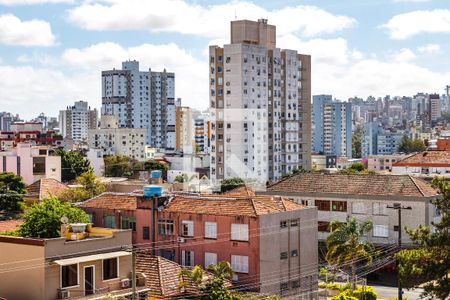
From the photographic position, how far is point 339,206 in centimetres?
5481

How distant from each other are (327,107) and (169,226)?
512 ft

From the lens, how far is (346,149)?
193250 millimetres

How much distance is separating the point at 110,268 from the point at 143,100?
164m

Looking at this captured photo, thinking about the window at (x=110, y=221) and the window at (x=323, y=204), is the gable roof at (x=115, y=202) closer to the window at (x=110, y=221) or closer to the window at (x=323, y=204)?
the window at (x=110, y=221)

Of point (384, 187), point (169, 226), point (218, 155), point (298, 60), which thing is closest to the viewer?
point (169, 226)

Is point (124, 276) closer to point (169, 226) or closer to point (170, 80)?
point (169, 226)

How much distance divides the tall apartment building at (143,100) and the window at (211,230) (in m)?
152

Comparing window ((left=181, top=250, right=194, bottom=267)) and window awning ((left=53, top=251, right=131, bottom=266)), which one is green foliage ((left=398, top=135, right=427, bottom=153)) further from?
window awning ((left=53, top=251, right=131, bottom=266))

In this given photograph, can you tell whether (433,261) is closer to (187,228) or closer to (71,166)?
(187,228)

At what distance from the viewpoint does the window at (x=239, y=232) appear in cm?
3622

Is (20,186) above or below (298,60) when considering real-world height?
below

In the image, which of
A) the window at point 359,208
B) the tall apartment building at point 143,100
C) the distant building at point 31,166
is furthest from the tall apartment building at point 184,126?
the window at point 359,208

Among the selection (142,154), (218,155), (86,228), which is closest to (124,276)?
(86,228)

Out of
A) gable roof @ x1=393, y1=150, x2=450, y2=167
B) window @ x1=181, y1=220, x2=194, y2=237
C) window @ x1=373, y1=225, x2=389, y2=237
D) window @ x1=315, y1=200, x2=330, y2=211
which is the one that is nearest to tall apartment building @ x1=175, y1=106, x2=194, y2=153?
gable roof @ x1=393, y1=150, x2=450, y2=167
